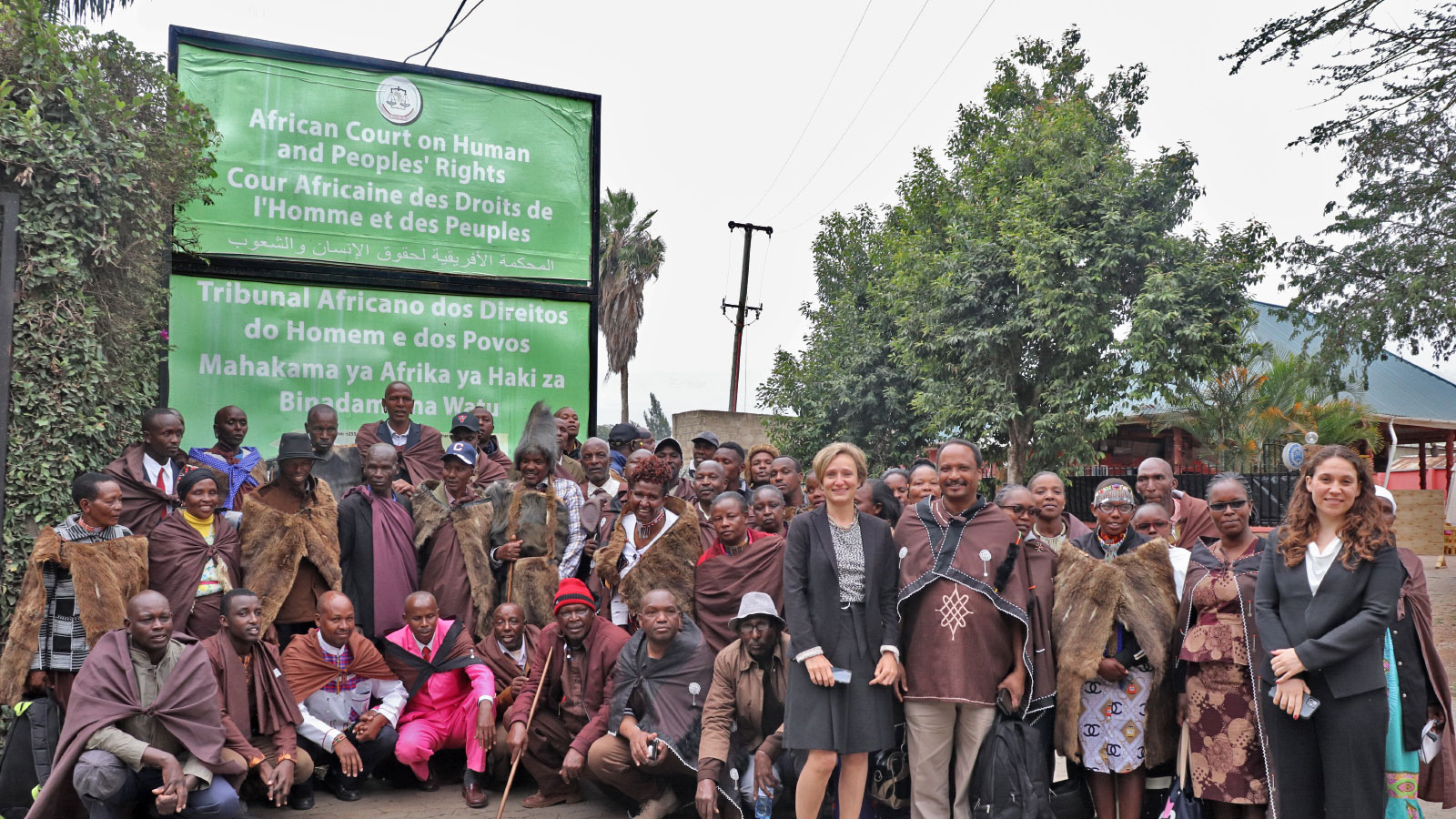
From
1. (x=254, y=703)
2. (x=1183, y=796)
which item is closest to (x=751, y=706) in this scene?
(x=1183, y=796)

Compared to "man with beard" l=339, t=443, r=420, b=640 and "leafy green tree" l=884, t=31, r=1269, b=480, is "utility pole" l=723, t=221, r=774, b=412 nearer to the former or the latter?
"leafy green tree" l=884, t=31, r=1269, b=480

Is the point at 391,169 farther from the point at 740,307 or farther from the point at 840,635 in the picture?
the point at 740,307

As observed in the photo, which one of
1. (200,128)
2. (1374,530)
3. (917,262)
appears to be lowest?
(1374,530)

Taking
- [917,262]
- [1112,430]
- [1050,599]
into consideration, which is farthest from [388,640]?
[917,262]

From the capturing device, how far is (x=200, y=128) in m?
7.14

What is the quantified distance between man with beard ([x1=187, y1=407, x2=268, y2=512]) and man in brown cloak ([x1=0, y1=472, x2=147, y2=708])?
117 centimetres

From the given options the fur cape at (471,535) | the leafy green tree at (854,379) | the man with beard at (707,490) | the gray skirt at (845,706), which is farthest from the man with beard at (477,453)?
the leafy green tree at (854,379)

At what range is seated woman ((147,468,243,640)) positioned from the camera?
18.5 feet

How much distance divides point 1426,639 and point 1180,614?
96 centimetres

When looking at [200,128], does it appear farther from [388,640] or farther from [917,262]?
[917,262]

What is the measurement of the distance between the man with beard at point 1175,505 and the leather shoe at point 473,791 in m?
4.01

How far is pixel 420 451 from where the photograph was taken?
301 inches

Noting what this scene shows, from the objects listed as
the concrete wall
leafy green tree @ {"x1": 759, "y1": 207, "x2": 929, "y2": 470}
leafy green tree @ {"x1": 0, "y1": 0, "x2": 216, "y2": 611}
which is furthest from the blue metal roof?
leafy green tree @ {"x1": 0, "y1": 0, "x2": 216, "y2": 611}

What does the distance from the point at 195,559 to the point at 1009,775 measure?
4.41 metres
